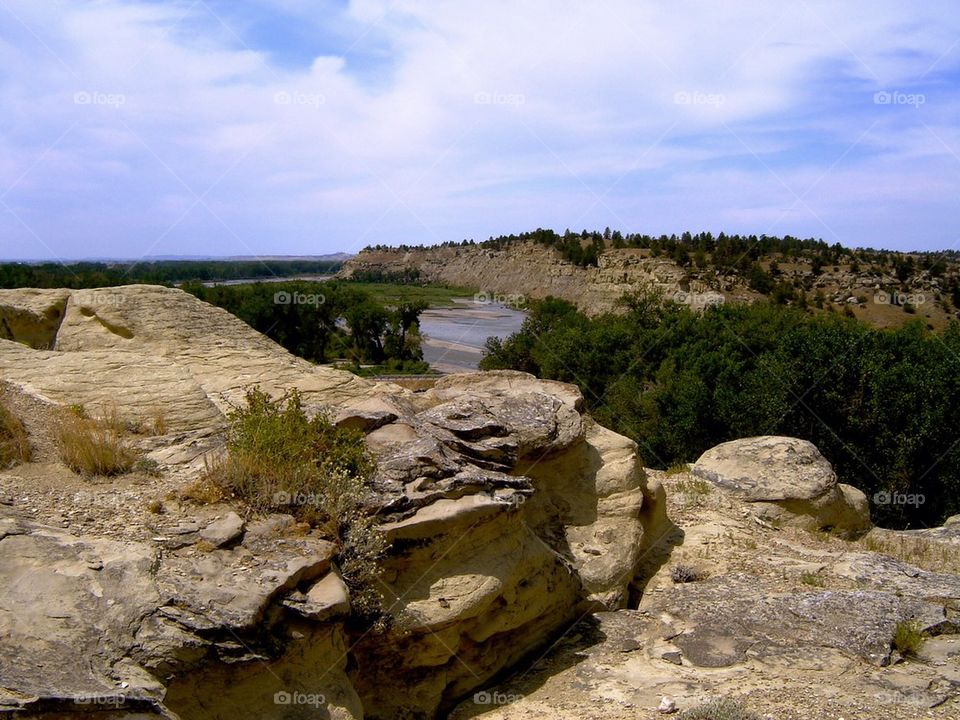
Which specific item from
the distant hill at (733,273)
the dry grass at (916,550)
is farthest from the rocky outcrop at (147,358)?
the distant hill at (733,273)

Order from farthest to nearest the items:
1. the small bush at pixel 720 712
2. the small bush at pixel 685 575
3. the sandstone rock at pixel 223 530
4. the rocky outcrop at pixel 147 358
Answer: the small bush at pixel 685 575, the rocky outcrop at pixel 147 358, the small bush at pixel 720 712, the sandstone rock at pixel 223 530

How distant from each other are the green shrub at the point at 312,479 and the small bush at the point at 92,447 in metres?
1.02

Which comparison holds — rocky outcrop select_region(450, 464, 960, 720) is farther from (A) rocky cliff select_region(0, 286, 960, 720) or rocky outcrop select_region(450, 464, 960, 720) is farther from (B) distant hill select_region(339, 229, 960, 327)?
(B) distant hill select_region(339, 229, 960, 327)

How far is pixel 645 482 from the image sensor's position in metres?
11.1

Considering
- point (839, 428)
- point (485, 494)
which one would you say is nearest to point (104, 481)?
point (485, 494)

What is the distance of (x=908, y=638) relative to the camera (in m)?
8.16

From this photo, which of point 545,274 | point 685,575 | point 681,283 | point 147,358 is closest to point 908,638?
point 685,575

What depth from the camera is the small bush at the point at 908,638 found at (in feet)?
26.6

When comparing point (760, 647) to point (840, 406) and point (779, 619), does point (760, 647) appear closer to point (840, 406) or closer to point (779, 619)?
point (779, 619)

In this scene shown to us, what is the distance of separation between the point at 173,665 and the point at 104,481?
2.41m

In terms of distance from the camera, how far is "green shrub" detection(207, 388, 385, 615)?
7059 mm

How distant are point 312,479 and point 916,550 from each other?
9.89 meters

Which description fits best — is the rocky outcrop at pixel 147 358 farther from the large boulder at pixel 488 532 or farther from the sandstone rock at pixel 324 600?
the sandstone rock at pixel 324 600

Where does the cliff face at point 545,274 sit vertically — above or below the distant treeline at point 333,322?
above
